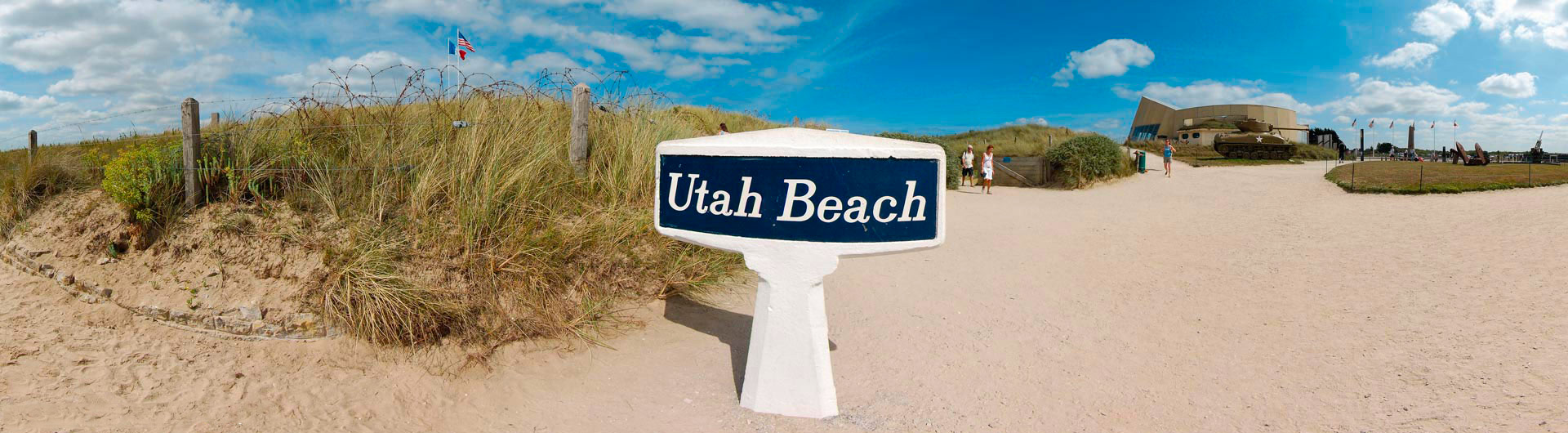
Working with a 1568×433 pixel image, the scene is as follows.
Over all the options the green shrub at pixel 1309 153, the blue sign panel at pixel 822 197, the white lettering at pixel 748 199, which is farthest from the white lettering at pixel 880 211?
the green shrub at pixel 1309 153

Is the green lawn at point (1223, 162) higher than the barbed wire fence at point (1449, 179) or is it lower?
higher

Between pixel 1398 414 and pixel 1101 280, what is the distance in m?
3.17

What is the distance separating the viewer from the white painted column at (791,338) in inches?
134

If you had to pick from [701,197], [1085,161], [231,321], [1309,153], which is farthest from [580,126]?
[1309,153]

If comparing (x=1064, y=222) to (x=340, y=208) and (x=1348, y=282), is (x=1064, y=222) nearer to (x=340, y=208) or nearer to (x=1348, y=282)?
(x=1348, y=282)

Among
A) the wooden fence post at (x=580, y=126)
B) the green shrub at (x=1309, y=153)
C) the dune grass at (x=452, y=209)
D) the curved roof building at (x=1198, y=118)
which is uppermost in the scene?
the curved roof building at (x=1198, y=118)

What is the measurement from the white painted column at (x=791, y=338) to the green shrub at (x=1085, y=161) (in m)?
15.8

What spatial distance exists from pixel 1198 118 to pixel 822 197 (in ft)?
164

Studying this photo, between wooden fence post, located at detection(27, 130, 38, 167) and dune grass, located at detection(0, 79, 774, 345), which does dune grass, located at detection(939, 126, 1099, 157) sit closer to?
dune grass, located at detection(0, 79, 774, 345)

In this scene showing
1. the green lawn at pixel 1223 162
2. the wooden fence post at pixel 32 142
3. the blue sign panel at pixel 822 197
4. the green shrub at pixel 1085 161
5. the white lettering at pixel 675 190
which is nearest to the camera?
the blue sign panel at pixel 822 197

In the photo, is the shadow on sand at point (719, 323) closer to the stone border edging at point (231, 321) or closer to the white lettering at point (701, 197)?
the white lettering at point (701, 197)

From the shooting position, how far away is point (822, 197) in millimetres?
3211

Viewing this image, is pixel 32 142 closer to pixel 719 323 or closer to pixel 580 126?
pixel 580 126

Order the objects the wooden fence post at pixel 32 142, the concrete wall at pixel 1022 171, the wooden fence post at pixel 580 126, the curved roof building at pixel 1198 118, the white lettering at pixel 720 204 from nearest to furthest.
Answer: the white lettering at pixel 720 204, the wooden fence post at pixel 580 126, the wooden fence post at pixel 32 142, the concrete wall at pixel 1022 171, the curved roof building at pixel 1198 118
